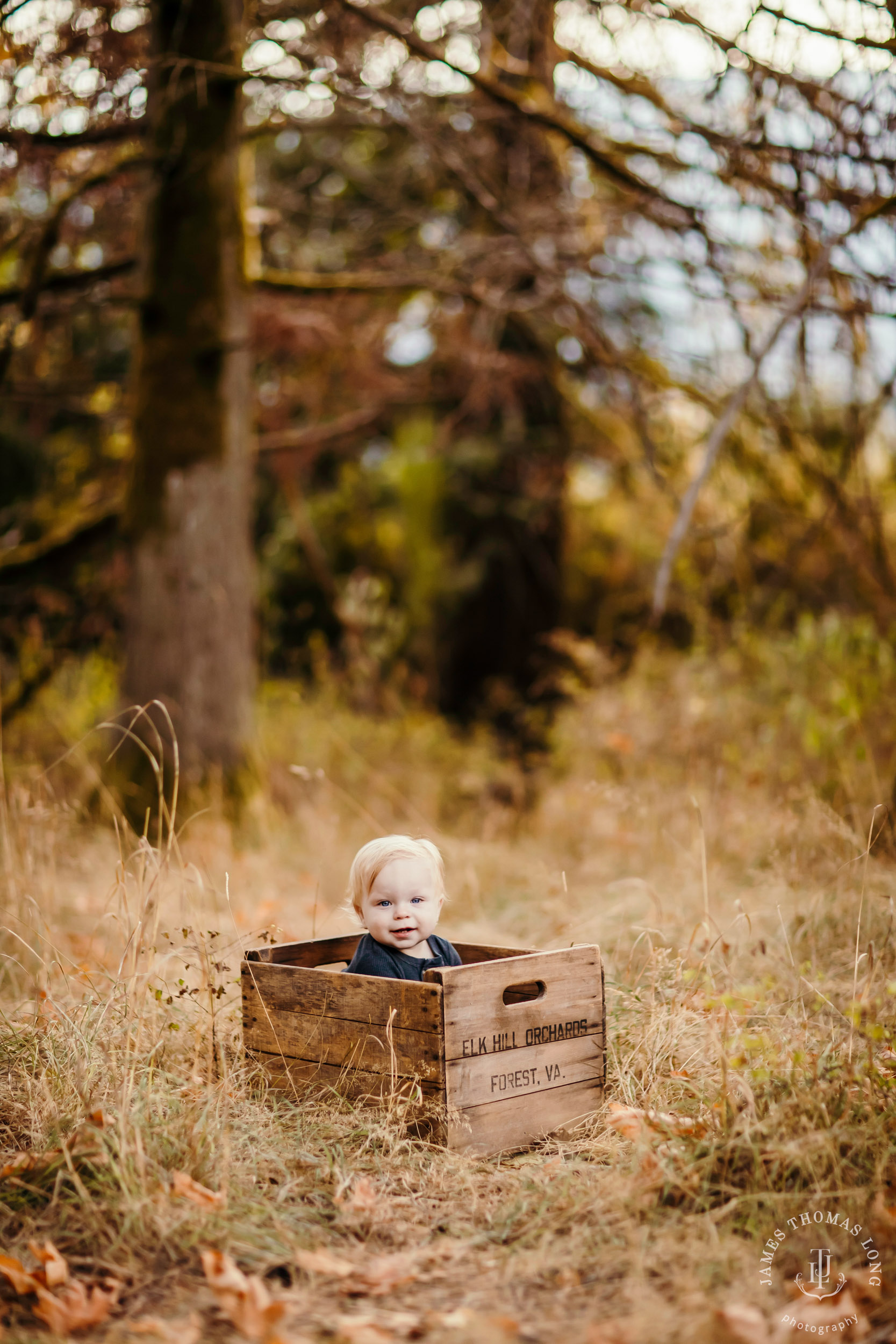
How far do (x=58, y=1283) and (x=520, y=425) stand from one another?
868 cm

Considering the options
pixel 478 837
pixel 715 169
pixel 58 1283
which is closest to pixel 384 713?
pixel 478 837

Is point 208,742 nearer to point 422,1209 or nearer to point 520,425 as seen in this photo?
point 422,1209

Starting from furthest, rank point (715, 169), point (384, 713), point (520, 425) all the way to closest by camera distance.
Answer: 1. point (520, 425)
2. point (384, 713)
3. point (715, 169)

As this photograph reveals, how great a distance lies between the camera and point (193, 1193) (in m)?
2.36

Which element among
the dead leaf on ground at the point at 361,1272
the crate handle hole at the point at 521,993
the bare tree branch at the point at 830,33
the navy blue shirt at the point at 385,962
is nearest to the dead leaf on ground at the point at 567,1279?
the dead leaf on ground at the point at 361,1272

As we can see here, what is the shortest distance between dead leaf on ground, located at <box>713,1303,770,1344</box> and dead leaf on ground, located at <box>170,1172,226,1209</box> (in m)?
1.00

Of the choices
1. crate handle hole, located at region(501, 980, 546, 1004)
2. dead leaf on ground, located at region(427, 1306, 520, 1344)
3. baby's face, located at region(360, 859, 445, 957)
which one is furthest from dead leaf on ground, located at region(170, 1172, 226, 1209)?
crate handle hole, located at region(501, 980, 546, 1004)

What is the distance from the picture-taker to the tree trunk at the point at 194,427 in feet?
20.5

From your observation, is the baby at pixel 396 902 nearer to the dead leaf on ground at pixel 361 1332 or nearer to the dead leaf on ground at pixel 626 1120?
the dead leaf on ground at pixel 626 1120

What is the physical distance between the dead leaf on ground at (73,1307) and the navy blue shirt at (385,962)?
95 cm

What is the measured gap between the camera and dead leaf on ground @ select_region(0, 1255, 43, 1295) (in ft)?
6.89

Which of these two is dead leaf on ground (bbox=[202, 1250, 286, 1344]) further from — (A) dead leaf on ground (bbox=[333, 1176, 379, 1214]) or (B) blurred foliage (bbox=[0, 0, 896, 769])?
(B) blurred foliage (bbox=[0, 0, 896, 769])

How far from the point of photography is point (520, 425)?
10055 millimetres

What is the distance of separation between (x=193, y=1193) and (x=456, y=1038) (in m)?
0.65
